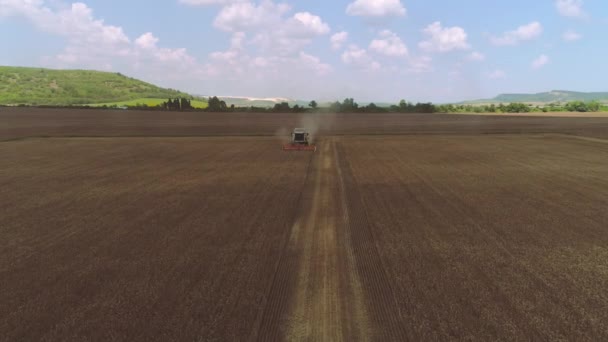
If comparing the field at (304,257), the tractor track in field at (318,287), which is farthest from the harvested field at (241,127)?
the tractor track in field at (318,287)

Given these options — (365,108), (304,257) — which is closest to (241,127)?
(304,257)

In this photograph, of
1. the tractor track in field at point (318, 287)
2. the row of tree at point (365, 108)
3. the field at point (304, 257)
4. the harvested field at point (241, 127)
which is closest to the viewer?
the tractor track in field at point (318, 287)

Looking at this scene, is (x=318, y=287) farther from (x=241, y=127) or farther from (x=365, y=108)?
(x=365, y=108)

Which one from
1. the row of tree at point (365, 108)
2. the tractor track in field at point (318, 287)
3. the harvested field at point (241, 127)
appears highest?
the row of tree at point (365, 108)

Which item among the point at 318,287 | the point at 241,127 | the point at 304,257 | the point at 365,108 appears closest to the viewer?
the point at 318,287

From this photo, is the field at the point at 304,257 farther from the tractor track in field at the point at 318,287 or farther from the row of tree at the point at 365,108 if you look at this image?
the row of tree at the point at 365,108

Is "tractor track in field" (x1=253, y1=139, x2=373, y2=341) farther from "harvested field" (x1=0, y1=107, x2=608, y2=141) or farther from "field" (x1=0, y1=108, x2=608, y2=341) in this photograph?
"harvested field" (x1=0, y1=107, x2=608, y2=141)

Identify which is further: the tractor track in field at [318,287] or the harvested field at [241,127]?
the harvested field at [241,127]

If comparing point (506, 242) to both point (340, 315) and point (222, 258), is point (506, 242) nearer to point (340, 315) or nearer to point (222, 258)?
point (340, 315)

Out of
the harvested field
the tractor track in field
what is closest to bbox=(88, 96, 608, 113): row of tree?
the harvested field
